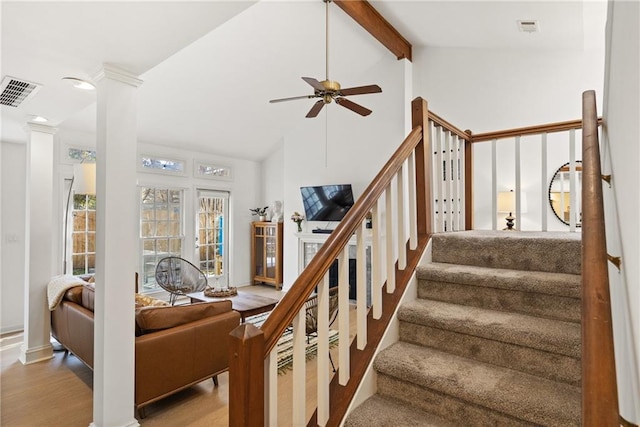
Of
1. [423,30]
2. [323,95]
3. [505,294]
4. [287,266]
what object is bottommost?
[287,266]

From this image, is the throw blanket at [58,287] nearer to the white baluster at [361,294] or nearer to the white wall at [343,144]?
the white baluster at [361,294]

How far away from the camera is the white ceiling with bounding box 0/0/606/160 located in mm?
1639

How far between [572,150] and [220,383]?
11.1 feet

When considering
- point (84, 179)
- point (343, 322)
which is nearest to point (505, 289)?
point (343, 322)

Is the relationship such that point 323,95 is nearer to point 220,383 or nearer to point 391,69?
point 391,69

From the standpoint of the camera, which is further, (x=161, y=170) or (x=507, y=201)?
(x=161, y=170)

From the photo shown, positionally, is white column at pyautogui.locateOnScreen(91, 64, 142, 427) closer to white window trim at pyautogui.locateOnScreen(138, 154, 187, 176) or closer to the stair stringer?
the stair stringer

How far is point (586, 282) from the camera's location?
75 cm

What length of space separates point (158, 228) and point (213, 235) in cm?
110

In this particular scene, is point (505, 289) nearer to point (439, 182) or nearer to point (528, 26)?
point (439, 182)

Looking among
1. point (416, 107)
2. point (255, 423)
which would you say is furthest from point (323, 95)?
point (255, 423)

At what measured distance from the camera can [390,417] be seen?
56.3 inches

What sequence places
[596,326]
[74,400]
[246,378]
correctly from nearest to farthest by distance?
[596,326] → [246,378] → [74,400]

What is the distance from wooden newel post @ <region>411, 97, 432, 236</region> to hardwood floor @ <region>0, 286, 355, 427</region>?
1.65m
